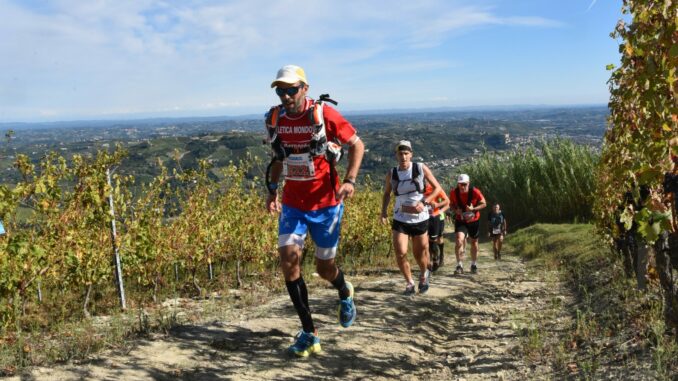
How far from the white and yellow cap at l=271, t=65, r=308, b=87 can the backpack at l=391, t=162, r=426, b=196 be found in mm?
3171

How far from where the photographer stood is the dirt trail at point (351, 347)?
3.96 metres

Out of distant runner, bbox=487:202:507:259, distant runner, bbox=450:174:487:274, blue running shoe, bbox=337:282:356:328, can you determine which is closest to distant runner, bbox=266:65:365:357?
blue running shoe, bbox=337:282:356:328

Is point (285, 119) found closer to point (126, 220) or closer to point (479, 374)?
point (479, 374)

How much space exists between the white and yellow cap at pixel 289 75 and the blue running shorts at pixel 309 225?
1.08 meters

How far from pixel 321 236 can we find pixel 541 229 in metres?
13.3

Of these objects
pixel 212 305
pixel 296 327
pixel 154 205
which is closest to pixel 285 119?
pixel 296 327

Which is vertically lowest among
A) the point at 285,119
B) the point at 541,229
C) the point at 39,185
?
the point at 541,229

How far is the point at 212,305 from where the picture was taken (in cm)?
638

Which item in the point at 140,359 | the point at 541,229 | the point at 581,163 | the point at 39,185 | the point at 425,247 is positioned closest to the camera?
the point at 140,359

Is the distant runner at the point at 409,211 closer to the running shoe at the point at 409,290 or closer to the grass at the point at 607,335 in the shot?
the running shoe at the point at 409,290

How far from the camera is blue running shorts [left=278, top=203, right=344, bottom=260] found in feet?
14.1

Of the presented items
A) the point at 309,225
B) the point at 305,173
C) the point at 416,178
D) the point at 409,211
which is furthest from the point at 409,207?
the point at 305,173

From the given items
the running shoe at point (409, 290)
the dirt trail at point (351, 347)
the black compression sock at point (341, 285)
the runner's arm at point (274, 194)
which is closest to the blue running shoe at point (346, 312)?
the black compression sock at point (341, 285)

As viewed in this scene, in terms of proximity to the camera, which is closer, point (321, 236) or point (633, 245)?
point (321, 236)
